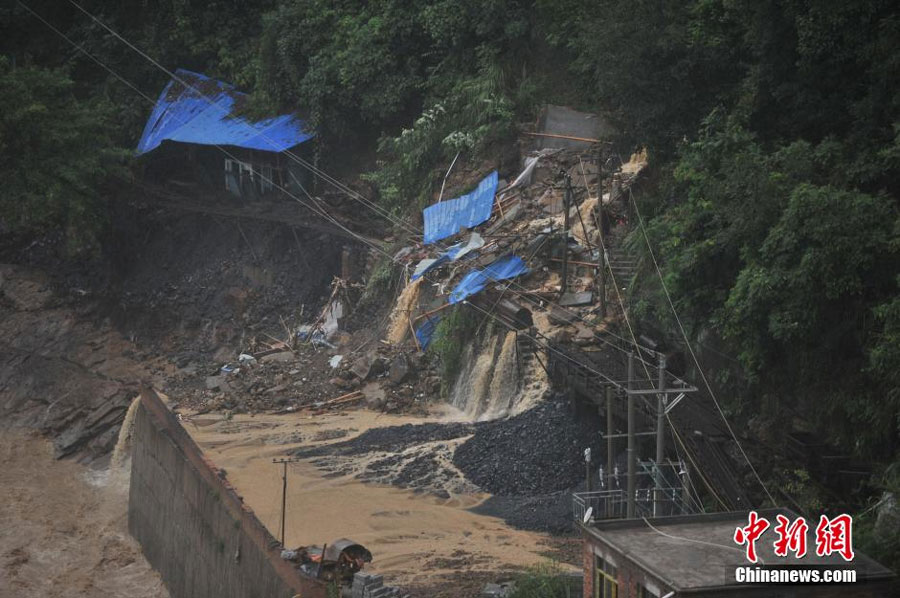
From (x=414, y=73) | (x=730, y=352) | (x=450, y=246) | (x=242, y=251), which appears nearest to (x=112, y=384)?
(x=242, y=251)

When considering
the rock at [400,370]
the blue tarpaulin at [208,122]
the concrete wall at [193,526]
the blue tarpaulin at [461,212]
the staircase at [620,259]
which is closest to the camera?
the concrete wall at [193,526]

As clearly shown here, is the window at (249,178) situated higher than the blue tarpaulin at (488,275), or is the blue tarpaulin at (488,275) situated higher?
the window at (249,178)

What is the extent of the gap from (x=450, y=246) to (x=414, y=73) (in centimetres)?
929

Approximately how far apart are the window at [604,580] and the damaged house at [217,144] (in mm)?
31296

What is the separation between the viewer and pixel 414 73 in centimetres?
4500

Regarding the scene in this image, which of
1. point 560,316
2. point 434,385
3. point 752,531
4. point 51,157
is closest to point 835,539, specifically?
point 752,531

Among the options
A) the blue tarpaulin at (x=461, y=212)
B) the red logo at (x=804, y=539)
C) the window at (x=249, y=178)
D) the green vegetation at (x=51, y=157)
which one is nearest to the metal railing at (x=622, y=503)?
the red logo at (x=804, y=539)

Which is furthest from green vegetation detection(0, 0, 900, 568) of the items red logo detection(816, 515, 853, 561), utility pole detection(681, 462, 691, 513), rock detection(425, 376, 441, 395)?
red logo detection(816, 515, 853, 561)

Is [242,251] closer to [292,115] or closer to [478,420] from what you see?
[292,115]

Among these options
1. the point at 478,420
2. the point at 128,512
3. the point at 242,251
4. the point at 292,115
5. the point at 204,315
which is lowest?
the point at 128,512

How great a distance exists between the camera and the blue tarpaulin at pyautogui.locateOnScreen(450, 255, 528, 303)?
115 feet

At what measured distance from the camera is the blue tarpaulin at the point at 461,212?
39.4 m

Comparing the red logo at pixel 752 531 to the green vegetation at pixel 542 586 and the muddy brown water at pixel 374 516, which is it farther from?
the muddy brown water at pixel 374 516

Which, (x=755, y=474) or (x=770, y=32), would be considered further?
(x=770, y=32)
